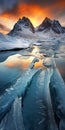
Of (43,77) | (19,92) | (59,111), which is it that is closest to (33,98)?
(19,92)

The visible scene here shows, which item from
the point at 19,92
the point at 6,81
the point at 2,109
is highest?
the point at 6,81

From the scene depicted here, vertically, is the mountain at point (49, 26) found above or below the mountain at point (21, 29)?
above

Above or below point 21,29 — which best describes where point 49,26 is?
above

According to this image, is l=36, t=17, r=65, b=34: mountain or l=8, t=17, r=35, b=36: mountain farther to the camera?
l=36, t=17, r=65, b=34: mountain

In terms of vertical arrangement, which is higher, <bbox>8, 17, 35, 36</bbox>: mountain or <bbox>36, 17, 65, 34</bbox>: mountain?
<bbox>36, 17, 65, 34</bbox>: mountain

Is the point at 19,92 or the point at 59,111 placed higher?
the point at 19,92

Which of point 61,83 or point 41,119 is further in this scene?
point 61,83

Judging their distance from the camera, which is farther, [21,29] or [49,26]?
[49,26]

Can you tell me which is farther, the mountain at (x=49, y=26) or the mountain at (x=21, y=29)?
the mountain at (x=49, y=26)

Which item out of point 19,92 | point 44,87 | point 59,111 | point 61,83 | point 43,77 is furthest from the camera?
point 43,77

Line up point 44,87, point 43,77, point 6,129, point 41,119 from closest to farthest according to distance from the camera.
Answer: point 6,129 < point 41,119 < point 44,87 < point 43,77

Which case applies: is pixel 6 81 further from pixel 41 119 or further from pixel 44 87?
pixel 41 119
